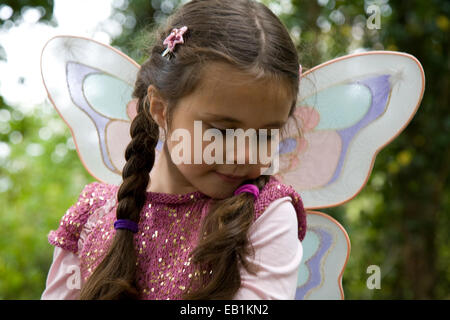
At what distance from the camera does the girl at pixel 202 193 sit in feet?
3.19

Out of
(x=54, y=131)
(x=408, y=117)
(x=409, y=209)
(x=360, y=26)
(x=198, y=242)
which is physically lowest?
(x=54, y=131)

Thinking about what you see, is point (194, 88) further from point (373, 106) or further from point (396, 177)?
point (396, 177)

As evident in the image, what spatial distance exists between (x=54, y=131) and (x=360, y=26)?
313 cm

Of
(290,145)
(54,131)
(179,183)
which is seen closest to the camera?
(179,183)

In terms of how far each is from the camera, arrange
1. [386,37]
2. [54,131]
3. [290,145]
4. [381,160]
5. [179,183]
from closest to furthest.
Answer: [179,183] < [290,145] < [386,37] < [381,160] < [54,131]

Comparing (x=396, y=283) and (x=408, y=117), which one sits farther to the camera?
(x=396, y=283)

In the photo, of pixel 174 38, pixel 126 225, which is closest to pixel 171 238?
pixel 126 225

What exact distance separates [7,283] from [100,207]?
1656 mm

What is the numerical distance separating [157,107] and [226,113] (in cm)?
23

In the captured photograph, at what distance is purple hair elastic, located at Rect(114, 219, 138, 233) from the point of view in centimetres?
110

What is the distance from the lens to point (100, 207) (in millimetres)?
1267

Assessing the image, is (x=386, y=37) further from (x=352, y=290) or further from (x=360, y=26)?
(x=352, y=290)

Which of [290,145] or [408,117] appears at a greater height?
[408,117]

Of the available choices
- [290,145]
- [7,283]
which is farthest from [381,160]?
[7,283]
